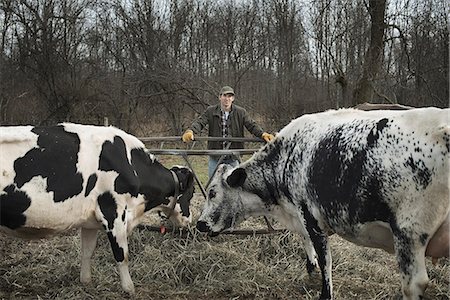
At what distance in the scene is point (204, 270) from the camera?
5.20m

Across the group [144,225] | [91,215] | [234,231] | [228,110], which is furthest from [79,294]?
[228,110]

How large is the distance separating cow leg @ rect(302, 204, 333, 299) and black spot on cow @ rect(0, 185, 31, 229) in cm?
231

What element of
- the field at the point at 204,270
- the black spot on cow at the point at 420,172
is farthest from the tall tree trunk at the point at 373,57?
the black spot on cow at the point at 420,172

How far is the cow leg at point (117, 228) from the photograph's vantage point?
471 centimetres

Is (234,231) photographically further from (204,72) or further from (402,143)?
(204,72)

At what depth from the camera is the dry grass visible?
4.80m

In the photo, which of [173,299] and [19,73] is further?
[19,73]

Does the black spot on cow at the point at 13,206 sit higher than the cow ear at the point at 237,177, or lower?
lower

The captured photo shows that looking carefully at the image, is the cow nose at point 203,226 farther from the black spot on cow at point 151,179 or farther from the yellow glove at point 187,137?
the yellow glove at point 187,137

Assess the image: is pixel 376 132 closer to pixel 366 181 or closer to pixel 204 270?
pixel 366 181

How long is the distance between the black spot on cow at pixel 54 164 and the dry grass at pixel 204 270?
1032 mm

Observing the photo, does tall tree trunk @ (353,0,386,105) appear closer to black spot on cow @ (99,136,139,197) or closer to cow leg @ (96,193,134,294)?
black spot on cow @ (99,136,139,197)

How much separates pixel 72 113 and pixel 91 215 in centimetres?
1649

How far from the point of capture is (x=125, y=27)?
22719mm
